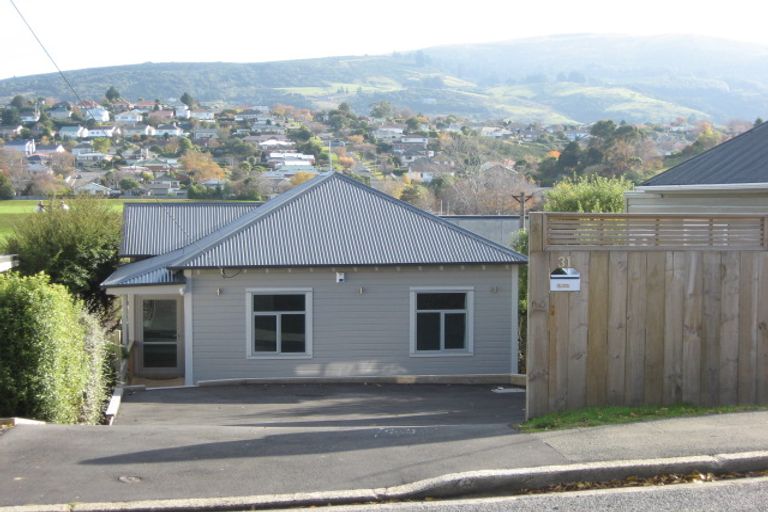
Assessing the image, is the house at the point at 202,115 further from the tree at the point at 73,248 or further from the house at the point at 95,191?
the tree at the point at 73,248

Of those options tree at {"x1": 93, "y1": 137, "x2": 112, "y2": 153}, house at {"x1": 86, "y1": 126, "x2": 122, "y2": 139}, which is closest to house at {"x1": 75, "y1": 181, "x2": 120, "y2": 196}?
tree at {"x1": 93, "y1": 137, "x2": 112, "y2": 153}

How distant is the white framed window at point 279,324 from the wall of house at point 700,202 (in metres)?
7.36

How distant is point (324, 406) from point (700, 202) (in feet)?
26.1

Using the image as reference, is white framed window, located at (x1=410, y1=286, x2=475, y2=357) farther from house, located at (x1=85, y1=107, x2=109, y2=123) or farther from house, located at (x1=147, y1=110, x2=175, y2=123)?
house, located at (x1=147, y1=110, x2=175, y2=123)

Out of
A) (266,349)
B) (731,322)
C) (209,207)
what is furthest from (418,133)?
(731,322)

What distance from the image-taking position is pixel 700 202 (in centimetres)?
1791

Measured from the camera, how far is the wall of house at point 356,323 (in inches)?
813

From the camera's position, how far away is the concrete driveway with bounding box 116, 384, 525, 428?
1394 cm

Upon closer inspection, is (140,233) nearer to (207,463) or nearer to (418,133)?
(207,463)

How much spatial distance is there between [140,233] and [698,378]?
66.5 ft

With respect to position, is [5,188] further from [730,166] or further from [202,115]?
[202,115]

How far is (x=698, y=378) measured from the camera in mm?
10594

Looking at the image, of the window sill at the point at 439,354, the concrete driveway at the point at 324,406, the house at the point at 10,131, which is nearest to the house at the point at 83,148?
the house at the point at 10,131

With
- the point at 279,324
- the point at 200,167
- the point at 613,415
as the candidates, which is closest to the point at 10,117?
the point at 200,167
